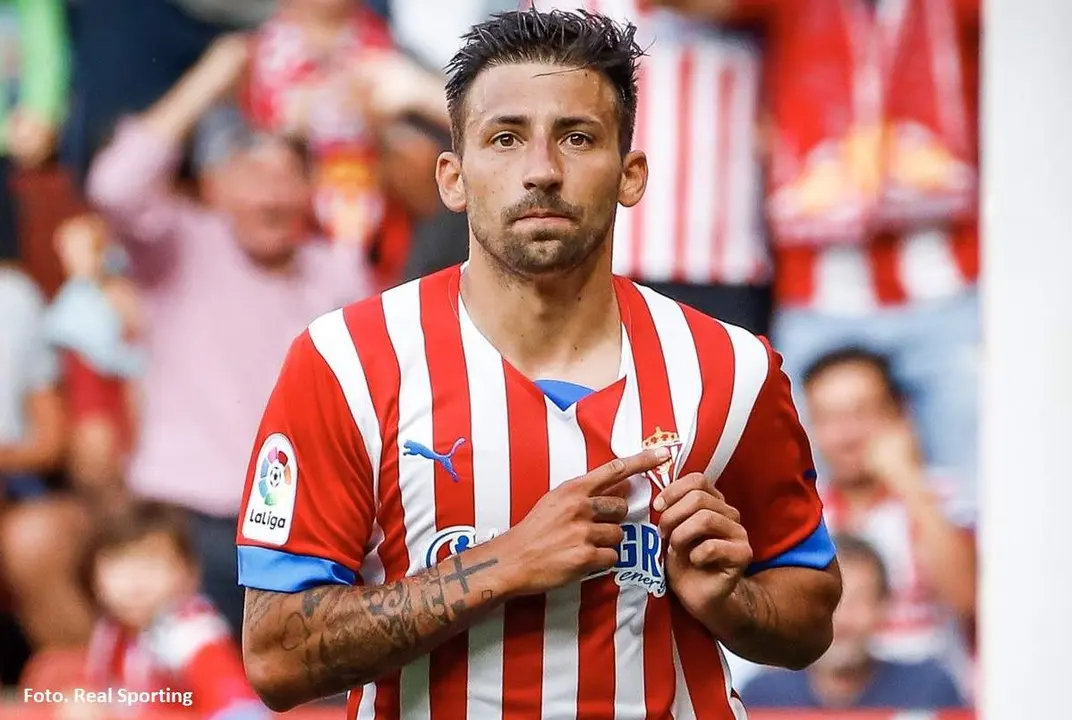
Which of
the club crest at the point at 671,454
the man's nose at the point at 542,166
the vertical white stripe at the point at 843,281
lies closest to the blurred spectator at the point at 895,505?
the vertical white stripe at the point at 843,281

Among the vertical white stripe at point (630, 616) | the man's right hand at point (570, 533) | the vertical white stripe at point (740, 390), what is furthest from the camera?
the vertical white stripe at point (740, 390)

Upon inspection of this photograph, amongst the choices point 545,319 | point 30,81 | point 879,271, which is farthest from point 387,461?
point 30,81

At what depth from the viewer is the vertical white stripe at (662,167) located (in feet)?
12.4

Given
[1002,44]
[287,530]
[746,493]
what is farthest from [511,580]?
[1002,44]

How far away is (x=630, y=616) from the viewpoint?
1726 millimetres

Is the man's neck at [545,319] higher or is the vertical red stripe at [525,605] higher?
the man's neck at [545,319]

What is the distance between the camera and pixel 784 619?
1832 mm

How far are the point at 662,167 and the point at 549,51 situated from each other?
6.64 ft

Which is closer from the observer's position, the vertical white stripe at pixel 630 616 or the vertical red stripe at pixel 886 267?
the vertical white stripe at pixel 630 616

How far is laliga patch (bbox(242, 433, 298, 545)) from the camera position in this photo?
1.70m

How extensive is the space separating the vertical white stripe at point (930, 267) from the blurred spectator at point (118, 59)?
1.81 meters

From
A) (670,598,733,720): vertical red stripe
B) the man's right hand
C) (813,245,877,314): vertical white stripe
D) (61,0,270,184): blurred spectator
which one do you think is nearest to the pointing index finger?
the man's right hand

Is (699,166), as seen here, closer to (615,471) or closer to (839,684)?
(839,684)

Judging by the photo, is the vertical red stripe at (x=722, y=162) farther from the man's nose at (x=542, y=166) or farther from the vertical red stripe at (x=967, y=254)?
the man's nose at (x=542, y=166)
